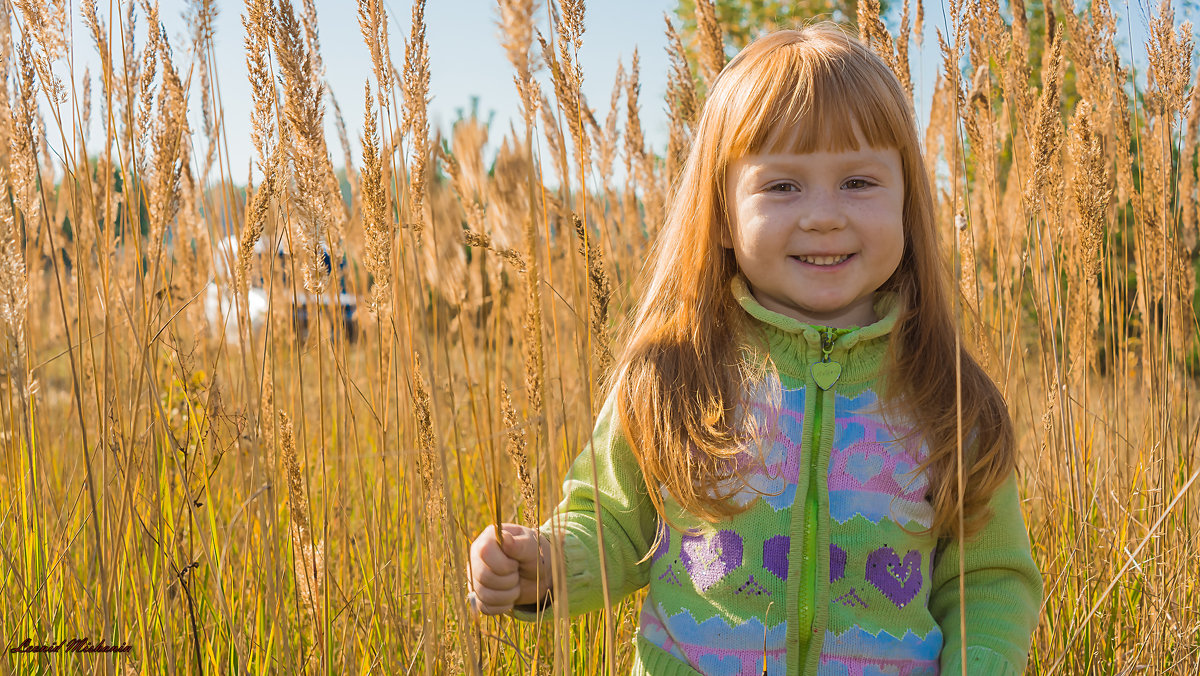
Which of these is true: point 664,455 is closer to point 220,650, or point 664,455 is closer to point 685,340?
point 685,340

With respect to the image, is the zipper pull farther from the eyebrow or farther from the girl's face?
the eyebrow

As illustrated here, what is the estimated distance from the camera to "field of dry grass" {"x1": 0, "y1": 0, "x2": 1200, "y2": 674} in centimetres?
107

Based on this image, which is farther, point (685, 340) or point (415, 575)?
point (415, 575)

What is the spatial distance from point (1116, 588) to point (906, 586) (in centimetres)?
84

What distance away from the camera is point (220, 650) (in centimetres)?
138

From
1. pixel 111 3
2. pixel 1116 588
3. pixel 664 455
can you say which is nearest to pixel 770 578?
pixel 664 455

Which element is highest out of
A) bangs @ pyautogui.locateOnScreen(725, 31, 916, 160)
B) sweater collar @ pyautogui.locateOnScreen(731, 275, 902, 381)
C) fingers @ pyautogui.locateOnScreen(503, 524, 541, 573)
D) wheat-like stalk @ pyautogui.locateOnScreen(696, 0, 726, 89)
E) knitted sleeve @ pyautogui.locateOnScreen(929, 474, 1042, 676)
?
wheat-like stalk @ pyautogui.locateOnScreen(696, 0, 726, 89)

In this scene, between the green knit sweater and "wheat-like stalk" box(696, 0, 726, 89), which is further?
"wheat-like stalk" box(696, 0, 726, 89)

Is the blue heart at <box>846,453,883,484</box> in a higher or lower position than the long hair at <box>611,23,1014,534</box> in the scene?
lower

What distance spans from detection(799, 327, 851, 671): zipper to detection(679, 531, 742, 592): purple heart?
0.09 metres

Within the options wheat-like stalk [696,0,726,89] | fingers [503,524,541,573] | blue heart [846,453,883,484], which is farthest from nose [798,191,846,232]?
wheat-like stalk [696,0,726,89]

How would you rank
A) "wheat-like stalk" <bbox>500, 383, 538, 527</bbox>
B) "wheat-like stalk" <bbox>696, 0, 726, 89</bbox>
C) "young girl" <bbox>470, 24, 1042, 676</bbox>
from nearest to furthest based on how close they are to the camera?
"wheat-like stalk" <bbox>500, 383, 538, 527</bbox>
"young girl" <bbox>470, 24, 1042, 676</bbox>
"wheat-like stalk" <bbox>696, 0, 726, 89</bbox>

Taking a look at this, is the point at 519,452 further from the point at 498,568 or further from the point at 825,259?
the point at 825,259

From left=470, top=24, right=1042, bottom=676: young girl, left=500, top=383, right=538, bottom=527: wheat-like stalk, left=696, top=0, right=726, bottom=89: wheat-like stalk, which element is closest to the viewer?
left=500, top=383, right=538, bottom=527: wheat-like stalk
